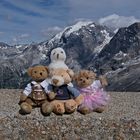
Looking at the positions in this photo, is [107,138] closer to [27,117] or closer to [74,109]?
[74,109]

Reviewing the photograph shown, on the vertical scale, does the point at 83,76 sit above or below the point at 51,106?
above

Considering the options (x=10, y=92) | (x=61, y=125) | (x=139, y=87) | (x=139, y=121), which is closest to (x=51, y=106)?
(x=61, y=125)

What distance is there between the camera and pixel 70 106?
10.1 m

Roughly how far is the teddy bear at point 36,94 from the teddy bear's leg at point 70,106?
41 centimetres

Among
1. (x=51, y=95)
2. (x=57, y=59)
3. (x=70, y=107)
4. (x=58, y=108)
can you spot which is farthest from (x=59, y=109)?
(x=57, y=59)

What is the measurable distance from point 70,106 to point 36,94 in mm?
875

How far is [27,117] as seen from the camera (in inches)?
384

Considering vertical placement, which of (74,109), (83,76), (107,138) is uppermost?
(83,76)

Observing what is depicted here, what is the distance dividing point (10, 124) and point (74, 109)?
1.63 meters

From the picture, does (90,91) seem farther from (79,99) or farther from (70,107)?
(70,107)

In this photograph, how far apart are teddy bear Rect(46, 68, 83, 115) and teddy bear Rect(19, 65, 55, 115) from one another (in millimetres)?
155

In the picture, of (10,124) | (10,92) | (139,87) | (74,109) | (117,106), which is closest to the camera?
(10,124)

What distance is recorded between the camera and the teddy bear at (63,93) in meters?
10.0

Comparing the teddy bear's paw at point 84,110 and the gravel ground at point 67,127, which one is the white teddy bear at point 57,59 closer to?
the teddy bear's paw at point 84,110
